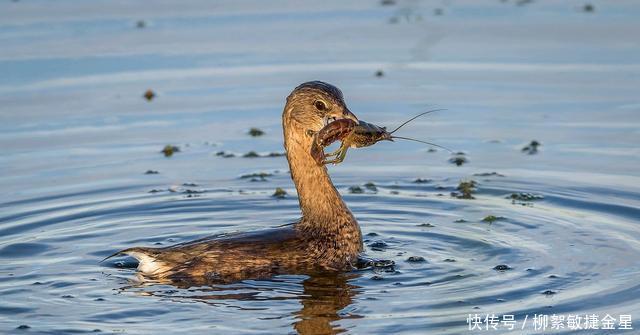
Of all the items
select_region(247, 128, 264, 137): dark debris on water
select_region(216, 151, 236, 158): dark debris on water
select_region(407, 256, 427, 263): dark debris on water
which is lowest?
select_region(407, 256, 427, 263): dark debris on water

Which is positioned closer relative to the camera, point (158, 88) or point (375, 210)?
point (375, 210)

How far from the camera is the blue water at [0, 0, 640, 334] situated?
966 cm

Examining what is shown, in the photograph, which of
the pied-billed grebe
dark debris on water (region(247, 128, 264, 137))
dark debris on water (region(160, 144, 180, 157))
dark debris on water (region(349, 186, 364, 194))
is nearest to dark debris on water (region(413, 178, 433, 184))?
dark debris on water (region(349, 186, 364, 194))

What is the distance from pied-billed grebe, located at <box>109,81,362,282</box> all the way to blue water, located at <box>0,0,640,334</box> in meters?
0.14

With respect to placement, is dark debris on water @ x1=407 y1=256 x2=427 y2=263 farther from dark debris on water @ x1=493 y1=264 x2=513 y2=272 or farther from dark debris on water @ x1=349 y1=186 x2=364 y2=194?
dark debris on water @ x1=349 y1=186 x2=364 y2=194

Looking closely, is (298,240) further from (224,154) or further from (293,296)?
(224,154)

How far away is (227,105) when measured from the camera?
15328 millimetres

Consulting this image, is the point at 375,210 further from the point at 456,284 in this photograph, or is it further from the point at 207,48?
the point at 207,48

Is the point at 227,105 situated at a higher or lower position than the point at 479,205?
higher

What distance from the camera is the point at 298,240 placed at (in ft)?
34.6

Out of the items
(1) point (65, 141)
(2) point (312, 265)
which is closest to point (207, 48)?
(1) point (65, 141)

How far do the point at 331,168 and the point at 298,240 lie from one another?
2.96 m

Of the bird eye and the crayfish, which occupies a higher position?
the bird eye

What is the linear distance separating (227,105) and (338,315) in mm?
6132
